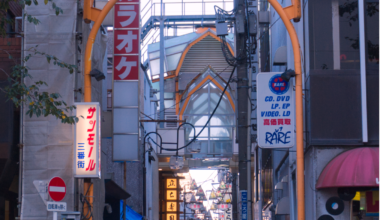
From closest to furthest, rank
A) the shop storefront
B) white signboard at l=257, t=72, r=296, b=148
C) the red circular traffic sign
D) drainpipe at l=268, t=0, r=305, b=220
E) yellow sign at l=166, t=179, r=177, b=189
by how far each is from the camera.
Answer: drainpipe at l=268, t=0, r=305, b=220
the shop storefront
the red circular traffic sign
white signboard at l=257, t=72, r=296, b=148
yellow sign at l=166, t=179, r=177, b=189

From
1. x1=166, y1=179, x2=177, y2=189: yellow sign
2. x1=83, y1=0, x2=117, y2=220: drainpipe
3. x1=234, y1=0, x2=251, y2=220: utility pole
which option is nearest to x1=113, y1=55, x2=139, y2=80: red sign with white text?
x1=234, y1=0, x2=251, y2=220: utility pole

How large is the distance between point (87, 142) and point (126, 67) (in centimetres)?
558

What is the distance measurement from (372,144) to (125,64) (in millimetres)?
8834

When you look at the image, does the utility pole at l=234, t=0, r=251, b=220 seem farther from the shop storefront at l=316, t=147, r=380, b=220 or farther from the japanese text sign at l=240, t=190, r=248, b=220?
the shop storefront at l=316, t=147, r=380, b=220

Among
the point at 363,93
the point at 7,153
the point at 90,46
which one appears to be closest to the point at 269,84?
the point at 363,93

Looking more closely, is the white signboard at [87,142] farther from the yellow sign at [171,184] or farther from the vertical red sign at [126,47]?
the yellow sign at [171,184]

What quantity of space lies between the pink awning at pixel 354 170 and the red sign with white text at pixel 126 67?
816 cm

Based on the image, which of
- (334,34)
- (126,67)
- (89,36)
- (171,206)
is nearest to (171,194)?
(171,206)

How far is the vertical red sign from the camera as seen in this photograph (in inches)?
651

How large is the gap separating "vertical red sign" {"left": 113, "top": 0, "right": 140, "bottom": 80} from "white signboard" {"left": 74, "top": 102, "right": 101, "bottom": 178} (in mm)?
5264

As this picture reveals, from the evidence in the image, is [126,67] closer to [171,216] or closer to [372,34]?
[372,34]

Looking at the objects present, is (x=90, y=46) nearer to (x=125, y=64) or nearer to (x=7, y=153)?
(x=7, y=153)

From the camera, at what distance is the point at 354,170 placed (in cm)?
1005

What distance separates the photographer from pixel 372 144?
36.0 ft
